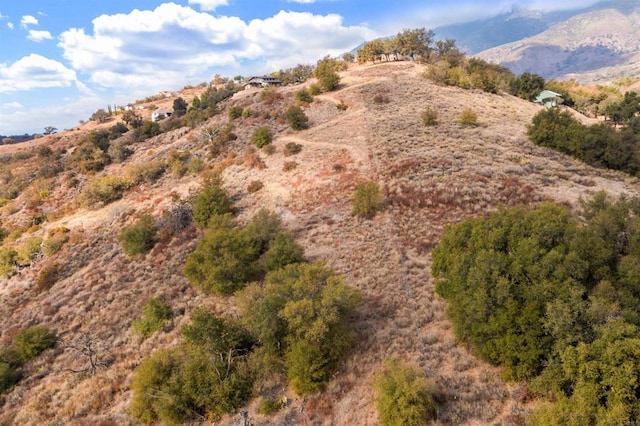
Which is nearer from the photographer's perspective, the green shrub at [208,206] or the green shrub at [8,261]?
the green shrub at [208,206]

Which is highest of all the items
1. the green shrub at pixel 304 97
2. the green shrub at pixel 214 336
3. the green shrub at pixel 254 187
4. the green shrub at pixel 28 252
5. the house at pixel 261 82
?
the house at pixel 261 82

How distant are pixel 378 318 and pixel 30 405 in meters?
18.7

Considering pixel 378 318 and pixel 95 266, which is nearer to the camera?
pixel 378 318

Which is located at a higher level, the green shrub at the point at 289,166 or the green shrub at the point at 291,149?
the green shrub at the point at 291,149

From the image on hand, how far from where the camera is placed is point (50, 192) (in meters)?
55.3

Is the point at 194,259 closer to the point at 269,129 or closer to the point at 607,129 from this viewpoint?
the point at 269,129

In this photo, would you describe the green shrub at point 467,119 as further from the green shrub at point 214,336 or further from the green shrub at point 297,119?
the green shrub at point 214,336

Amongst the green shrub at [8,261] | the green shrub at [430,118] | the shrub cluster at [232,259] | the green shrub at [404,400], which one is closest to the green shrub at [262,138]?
the green shrub at [430,118]

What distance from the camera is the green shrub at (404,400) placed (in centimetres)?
1143

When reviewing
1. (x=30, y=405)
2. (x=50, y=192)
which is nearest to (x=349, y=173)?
(x=30, y=405)

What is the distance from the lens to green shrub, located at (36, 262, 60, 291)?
31995mm

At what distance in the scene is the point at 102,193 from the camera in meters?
47.8

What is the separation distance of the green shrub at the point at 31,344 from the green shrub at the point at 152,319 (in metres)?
5.67

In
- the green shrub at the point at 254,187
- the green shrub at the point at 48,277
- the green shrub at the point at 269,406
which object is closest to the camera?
the green shrub at the point at 269,406
